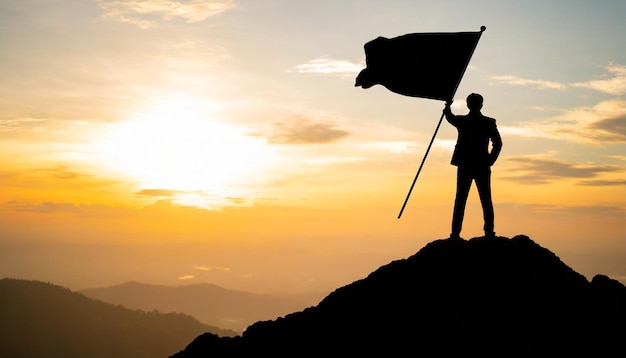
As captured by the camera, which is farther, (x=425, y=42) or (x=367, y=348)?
(x=425, y=42)

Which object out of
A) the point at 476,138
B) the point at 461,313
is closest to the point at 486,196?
the point at 476,138

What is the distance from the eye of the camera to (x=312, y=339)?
16438mm

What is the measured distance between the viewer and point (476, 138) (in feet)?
56.3

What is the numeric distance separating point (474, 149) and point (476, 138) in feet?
1.01

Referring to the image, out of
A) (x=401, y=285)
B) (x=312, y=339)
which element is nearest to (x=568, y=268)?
(x=401, y=285)

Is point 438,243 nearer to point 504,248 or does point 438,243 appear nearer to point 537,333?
point 504,248

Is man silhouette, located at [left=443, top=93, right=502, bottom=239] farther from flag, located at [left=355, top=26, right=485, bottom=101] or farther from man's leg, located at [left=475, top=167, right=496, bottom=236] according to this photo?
flag, located at [left=355, top=26, right=485, bottom=101]

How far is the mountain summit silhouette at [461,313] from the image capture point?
14852mm

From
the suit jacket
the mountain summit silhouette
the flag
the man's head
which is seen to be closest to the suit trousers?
the suit jacket

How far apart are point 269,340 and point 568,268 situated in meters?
8.45

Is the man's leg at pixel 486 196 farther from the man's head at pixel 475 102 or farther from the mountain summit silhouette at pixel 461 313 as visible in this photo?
the man's head at pixel 475 102

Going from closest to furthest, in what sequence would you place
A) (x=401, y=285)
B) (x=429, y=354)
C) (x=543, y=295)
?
(x=429, y=354), (x=543, y=295), (x=401, y=285)

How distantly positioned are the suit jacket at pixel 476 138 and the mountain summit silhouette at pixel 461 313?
2.29 m

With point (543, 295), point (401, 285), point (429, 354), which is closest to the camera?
point (429, 354)
